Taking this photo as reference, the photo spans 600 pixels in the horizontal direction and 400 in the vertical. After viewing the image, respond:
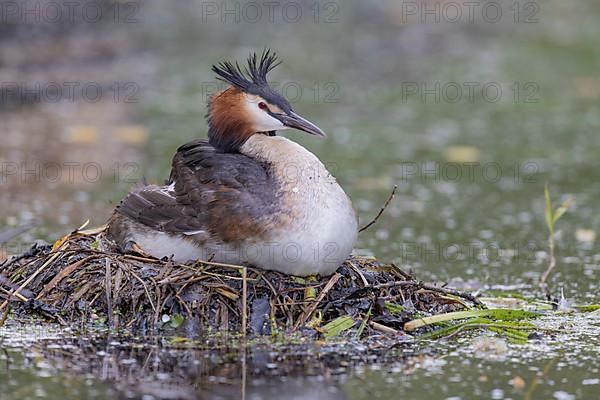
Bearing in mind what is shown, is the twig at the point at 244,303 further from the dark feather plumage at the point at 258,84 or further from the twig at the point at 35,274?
the twig at the point at 35,274

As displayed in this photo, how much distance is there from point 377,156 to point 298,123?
18.3 feet

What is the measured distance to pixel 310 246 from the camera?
6.25 metres

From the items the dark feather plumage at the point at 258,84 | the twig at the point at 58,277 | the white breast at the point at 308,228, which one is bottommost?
the twig at the point at 58,277

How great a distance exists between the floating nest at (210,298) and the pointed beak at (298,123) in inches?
30.9

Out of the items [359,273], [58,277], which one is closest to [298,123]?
[359,273]

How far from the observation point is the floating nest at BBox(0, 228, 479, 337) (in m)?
6.32

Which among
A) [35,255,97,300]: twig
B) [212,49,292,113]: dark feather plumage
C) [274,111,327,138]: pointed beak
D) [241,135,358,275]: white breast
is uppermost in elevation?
[212,49,292,113]: dark feather plumage

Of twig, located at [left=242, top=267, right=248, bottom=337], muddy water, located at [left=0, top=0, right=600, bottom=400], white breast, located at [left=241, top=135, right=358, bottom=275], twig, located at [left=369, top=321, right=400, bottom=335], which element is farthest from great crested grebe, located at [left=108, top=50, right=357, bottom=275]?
muddy water, located at [left=0, top=0, right=600, bottom=400]

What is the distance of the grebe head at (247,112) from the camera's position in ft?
22.2

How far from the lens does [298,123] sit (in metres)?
6.72

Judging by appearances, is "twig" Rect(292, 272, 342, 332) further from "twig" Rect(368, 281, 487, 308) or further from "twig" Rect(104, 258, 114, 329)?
"twig" Rect(104, 258, 114, 329)

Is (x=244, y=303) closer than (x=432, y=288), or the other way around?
(x=244, y=303)

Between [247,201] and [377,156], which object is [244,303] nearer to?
[247,201]

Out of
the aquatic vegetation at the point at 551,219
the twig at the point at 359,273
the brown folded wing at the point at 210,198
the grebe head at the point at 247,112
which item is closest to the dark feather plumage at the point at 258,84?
the grebe head at the point at 247,112
